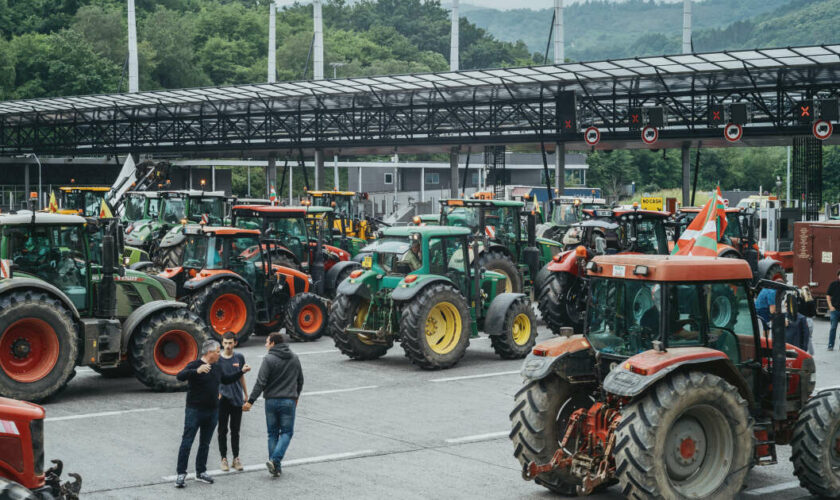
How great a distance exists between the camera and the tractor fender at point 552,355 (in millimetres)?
9422

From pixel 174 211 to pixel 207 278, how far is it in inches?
486

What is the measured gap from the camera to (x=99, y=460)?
36.3ft

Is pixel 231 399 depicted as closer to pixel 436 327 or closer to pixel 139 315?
pixel 139 315

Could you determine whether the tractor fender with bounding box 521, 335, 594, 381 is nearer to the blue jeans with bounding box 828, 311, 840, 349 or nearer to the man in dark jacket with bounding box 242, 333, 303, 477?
the man in dark jacket with bounding box 242, 333, 303, 477

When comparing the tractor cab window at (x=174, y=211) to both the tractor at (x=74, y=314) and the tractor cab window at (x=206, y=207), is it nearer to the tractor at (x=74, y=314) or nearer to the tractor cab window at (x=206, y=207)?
the tractor cab window at (x=206, y=207)

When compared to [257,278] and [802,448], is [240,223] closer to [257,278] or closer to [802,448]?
[257,278]

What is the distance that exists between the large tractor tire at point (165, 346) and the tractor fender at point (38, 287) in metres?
0.99

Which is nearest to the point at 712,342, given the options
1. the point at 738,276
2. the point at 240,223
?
the point at 738,276

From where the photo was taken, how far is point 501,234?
24.5 meters

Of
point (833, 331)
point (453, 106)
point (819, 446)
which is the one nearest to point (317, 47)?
point (453, 106)

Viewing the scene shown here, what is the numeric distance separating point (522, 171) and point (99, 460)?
7923 cm

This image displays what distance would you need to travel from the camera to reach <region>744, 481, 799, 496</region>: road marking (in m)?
9.95

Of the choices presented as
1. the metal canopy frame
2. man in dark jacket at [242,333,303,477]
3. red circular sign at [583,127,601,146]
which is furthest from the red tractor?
red circular sign at [583,127,601,146]

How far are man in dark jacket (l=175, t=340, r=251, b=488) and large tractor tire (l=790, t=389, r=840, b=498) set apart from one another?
220 inches
